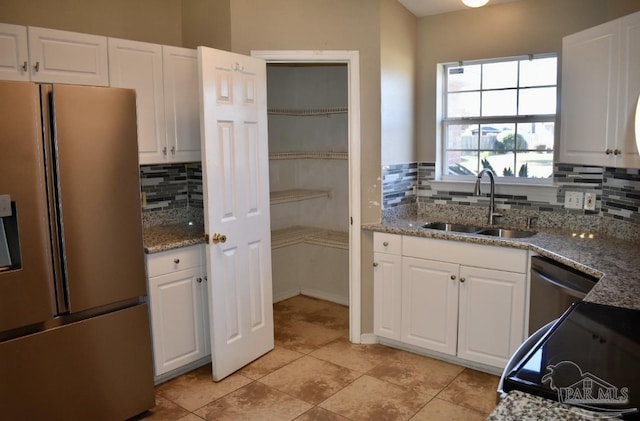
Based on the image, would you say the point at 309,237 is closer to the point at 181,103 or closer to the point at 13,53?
the point at 181,103

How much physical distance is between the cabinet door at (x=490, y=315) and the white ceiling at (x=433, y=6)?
1779 mm

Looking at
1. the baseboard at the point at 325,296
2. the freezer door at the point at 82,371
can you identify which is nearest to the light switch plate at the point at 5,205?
the freezer door at the point at 82,371

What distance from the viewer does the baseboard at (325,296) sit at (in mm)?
4531

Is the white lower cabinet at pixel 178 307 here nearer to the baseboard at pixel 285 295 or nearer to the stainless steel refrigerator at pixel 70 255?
the stainless steel refrigerator at pixel 70 255

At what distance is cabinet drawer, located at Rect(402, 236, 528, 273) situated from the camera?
9.42 ft

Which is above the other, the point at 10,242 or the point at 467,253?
the point at 10,242

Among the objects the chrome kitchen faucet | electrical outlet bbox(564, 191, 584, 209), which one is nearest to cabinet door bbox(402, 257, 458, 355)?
the chrome kitchen faucet

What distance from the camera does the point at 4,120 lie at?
2049 millimetres

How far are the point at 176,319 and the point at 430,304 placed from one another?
157cm

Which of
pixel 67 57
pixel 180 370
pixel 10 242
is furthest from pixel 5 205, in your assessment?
pixel 180 370

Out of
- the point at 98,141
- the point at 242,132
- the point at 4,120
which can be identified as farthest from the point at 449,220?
the point at 4,120

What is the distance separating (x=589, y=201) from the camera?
3.14 meters

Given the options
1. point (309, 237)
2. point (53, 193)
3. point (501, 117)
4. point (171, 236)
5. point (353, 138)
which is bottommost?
point (309, 237)

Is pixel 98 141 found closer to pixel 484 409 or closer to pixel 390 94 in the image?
pixel 390 94
